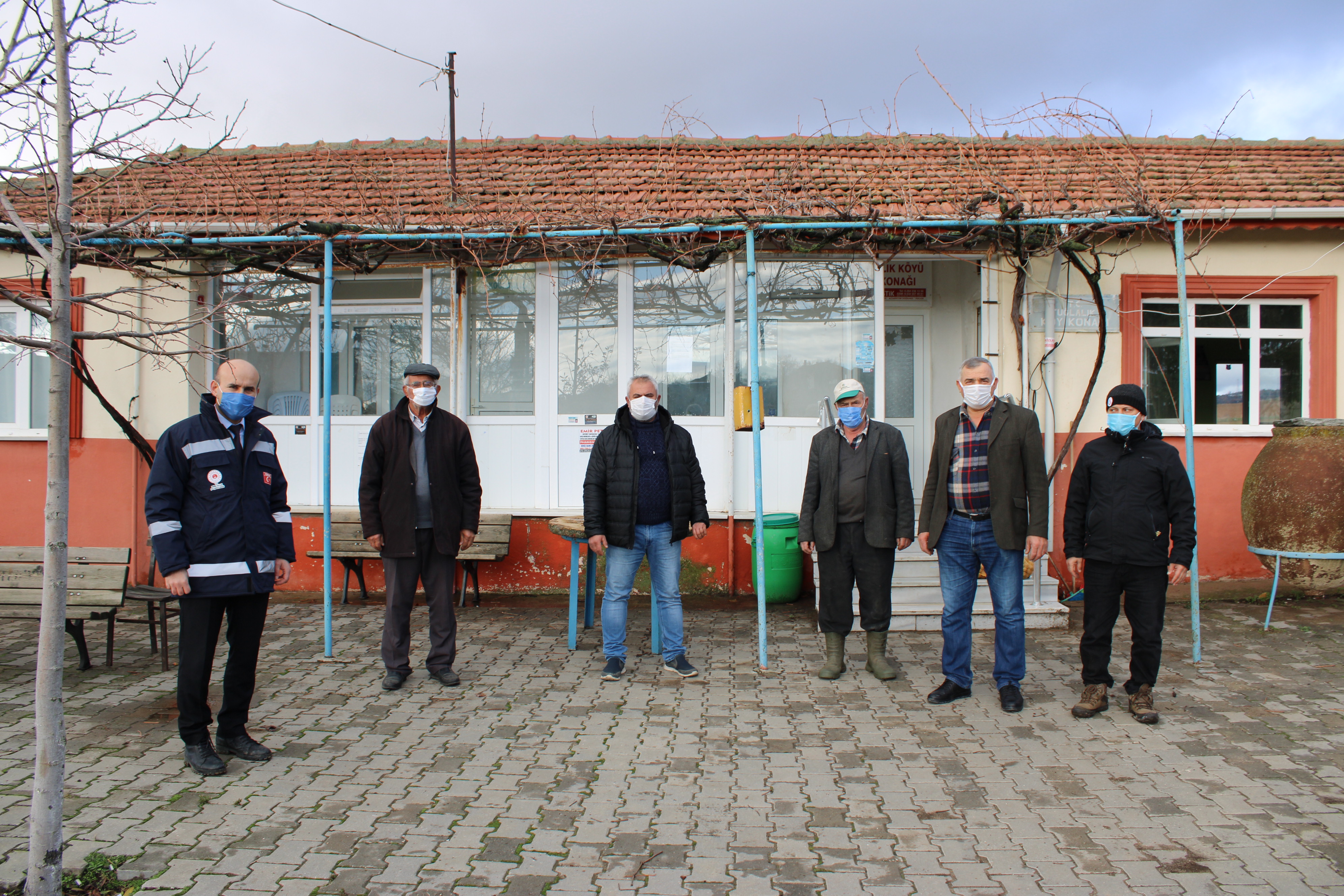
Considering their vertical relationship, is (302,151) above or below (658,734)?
above

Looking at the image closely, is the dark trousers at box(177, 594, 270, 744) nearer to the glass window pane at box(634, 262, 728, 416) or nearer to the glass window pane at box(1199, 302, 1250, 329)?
the glass window pane at box(634, 262, 728, 416)

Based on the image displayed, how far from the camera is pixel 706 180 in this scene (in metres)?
8.32

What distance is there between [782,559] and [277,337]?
5.51m

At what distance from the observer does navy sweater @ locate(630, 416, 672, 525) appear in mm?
5398

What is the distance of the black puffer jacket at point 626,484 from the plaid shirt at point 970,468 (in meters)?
1.58

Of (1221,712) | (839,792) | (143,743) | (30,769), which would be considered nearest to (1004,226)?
(1221,712)

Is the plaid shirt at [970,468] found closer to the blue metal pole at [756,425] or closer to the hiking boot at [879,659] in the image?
the hiking boot at [879,659]

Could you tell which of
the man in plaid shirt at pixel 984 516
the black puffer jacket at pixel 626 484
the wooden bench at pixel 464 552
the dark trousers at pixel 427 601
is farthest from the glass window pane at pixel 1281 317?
the dark trousers at pixel 427 601

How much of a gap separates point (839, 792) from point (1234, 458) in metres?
6.18

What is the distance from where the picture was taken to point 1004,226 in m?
6.07

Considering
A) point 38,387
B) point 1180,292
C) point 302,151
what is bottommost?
point 38,387

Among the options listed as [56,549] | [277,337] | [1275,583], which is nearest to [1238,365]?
[1275,583]

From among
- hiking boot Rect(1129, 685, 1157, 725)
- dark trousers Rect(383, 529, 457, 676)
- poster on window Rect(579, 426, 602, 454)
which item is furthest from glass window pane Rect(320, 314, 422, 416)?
hiking boot Rect(1129, 685, 1157, 725)

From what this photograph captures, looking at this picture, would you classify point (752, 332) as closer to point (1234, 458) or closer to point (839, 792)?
point (839, 792)
